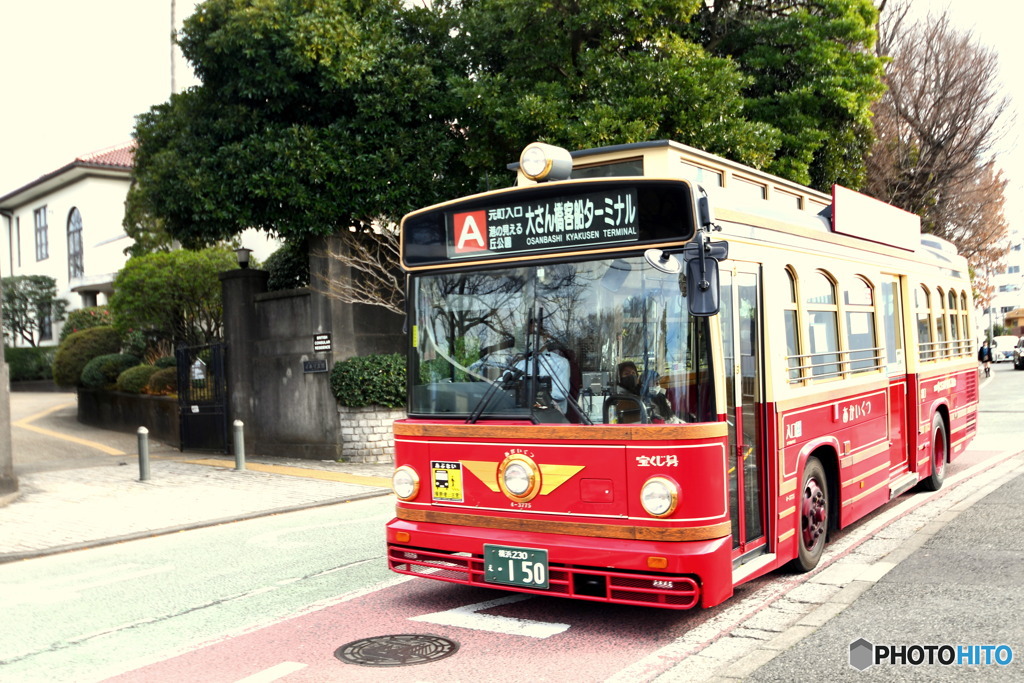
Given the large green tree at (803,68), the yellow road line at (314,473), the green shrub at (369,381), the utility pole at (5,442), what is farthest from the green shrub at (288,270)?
the large green tree at (803,68)

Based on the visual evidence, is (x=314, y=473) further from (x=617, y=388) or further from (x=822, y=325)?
(x=617, y=388)

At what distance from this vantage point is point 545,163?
6348 mm

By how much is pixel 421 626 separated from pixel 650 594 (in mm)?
1580

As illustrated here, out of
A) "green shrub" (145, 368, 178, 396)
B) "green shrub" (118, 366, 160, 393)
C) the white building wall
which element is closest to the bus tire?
"green shrub" (145, 368, 178, 396)

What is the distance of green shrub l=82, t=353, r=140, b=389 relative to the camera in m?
25.0

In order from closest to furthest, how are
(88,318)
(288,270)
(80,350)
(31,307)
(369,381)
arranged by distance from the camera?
(369,381) < (288,270) < (80,350) < (88,318) < (31,307)

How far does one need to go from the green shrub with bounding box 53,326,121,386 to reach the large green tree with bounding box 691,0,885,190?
18.7 m

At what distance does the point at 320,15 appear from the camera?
1634cm

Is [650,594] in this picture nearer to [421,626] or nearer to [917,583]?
[421,626]

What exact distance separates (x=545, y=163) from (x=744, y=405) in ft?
6.76

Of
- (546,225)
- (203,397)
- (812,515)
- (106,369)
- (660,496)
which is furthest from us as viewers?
(106,369)

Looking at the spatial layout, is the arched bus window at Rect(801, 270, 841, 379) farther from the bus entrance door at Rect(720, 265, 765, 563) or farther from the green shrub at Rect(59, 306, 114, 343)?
the green shrub at Rect(59, 306, 114, 343)

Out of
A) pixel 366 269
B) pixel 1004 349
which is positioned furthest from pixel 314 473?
pixel 1004 349

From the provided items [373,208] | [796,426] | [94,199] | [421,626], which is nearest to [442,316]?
[421,626]
